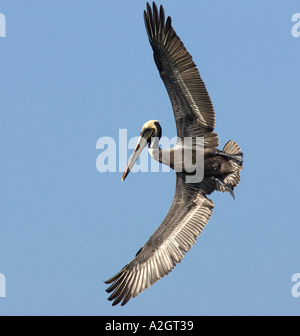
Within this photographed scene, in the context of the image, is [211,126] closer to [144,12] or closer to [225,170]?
[225,170]

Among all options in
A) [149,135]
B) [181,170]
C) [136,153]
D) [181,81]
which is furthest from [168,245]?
[181,81]

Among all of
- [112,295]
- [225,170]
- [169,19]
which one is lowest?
[112,295]

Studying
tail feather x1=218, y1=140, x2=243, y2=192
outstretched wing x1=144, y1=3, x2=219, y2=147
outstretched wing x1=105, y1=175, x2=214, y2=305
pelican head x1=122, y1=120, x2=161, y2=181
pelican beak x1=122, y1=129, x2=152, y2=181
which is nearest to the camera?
outstretched wing x1=144, y1=3, x2=219, y2=147

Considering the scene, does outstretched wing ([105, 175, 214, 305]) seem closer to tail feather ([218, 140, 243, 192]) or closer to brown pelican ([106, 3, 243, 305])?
brown pelican ([106, 3, 243, 305])

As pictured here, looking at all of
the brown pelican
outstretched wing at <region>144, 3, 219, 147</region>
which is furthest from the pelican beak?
outstretched wing at <region>144, 3, 219, 147</region>

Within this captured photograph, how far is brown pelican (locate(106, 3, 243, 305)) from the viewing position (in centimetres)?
1568

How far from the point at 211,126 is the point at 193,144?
0.47m

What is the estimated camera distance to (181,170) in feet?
54.0

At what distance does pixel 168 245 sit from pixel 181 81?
3.05 metres

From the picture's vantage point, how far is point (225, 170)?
53.7ft

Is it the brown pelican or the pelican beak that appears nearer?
the brown pelican

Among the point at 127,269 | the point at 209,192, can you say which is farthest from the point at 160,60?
the point at 127,269

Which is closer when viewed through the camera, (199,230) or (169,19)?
(169,19)

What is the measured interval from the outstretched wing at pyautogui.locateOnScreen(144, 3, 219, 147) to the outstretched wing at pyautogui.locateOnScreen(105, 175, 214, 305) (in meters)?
1.24
